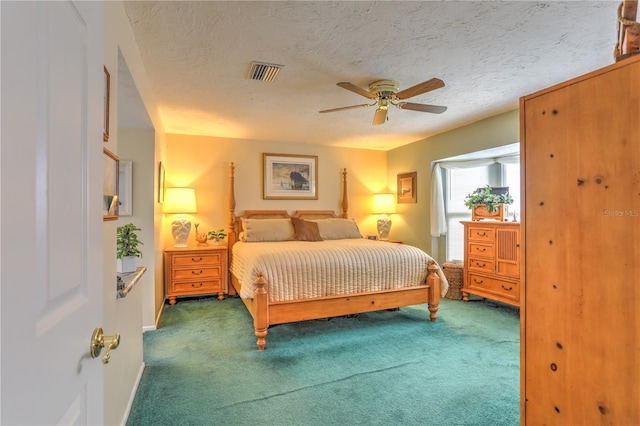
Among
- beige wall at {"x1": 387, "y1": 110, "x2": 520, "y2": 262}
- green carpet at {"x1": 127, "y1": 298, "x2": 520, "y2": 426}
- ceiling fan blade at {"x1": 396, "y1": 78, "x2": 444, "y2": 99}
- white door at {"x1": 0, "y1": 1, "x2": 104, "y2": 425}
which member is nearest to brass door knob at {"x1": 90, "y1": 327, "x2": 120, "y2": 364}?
white door at {"x1": 0, "y1": 1, "x2": 104, "y2": 425}

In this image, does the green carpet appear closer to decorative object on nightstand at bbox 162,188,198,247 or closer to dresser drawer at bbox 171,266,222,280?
dresser drawer at bbox 171,266,222,280

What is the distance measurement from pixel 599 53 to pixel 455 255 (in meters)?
3.32

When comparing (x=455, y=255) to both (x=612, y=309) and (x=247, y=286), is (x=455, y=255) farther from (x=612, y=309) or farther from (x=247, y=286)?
(x=612, y=309)

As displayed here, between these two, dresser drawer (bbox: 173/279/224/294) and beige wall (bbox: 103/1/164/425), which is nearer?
beige wall (bbox: 103/1/164/425)

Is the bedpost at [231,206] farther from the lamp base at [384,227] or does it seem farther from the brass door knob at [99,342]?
the brass door knob at [99,342]

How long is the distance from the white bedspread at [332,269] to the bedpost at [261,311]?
0.25 ft

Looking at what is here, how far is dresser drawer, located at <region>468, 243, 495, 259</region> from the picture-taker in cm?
411

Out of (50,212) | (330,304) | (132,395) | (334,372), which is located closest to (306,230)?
(330,304)

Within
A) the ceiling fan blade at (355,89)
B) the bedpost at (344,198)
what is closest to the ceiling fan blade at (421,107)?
the ceiling fan blade at (355,89)

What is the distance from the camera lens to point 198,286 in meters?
4.34

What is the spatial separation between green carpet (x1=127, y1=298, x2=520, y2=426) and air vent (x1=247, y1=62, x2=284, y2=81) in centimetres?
235

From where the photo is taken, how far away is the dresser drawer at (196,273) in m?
4.22

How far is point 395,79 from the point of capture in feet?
9.26

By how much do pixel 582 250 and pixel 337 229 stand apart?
3.75 meters
